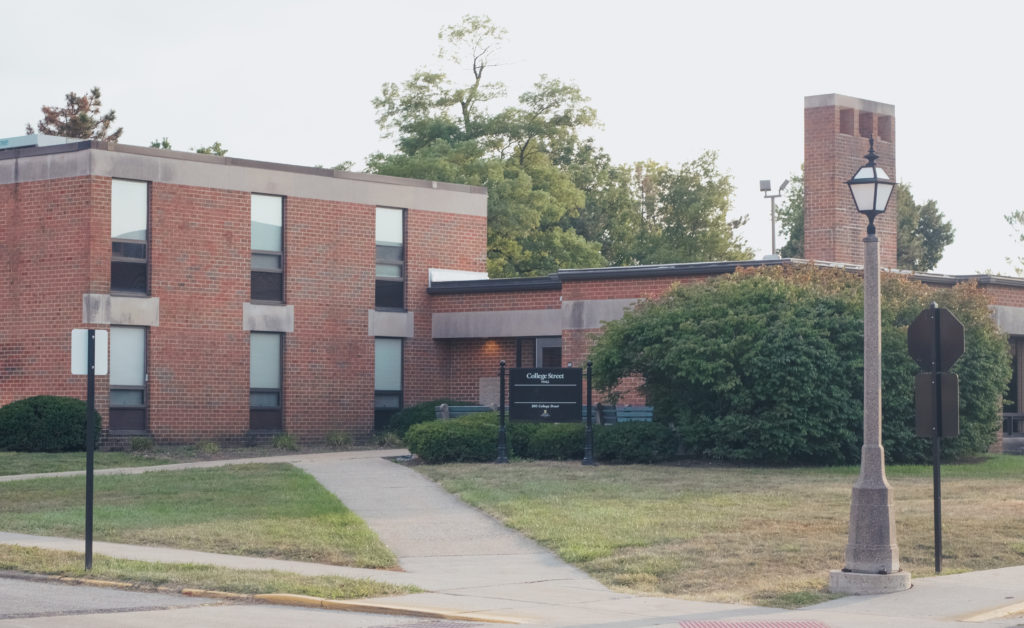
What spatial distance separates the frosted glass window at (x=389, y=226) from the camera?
35.4 meters

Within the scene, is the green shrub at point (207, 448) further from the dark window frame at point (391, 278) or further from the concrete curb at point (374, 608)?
the concrete curb at point (374, 608)

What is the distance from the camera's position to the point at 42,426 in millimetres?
29297

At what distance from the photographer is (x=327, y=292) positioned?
3422cm

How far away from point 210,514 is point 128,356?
1342cm

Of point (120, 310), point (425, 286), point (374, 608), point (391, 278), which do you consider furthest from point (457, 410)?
point (374, 608)

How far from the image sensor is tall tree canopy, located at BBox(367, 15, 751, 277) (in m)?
52.5

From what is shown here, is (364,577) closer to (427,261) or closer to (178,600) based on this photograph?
(178,600)

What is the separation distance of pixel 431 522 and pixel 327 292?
54.7 ft

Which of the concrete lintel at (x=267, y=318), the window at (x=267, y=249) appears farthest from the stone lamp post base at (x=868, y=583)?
the window at (x=267, y=249)

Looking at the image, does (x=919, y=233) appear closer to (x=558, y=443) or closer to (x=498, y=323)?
(x=498, y=323)

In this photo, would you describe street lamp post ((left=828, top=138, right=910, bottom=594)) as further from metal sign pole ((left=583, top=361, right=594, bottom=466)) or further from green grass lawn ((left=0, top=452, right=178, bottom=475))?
green grass lawn ((left=0, top=452, right=178, bottom=475))

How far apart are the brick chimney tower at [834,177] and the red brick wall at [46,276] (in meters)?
17.1

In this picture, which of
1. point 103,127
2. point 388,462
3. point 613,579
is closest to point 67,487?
point 388,462

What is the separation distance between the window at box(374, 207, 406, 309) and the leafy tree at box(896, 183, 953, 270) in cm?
4675
